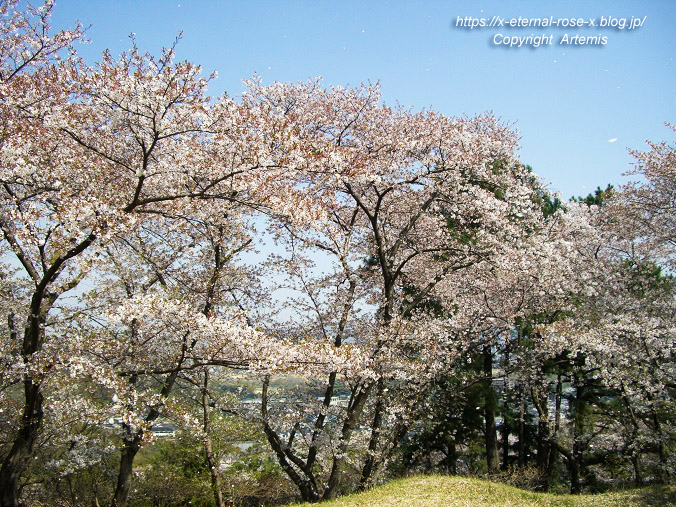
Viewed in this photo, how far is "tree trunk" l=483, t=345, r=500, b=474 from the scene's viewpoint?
66.3ft

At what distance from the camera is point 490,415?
68.4ft

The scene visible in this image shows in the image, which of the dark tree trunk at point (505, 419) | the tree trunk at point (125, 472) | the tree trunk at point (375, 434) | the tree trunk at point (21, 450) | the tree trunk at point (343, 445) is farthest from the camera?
the dark tree trunk at point (505, 419)

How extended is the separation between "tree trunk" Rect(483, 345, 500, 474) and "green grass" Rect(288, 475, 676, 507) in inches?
322

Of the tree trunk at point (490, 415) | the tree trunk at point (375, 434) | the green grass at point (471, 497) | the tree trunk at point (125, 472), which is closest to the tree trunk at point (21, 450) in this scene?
the tree trunk at point (125, 472)

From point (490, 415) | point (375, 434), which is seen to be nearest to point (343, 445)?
point (375, 434)

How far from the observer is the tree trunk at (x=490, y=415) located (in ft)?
66.3

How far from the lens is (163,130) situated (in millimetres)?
7543

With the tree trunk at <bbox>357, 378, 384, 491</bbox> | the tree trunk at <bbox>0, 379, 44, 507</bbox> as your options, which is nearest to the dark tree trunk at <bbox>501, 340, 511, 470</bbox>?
the tree trunk at <bbox>357, 378, 384, 491</bbox>

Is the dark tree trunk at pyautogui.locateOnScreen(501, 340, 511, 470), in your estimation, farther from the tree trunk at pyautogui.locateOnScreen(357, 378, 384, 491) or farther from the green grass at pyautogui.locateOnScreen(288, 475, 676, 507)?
the green grass at pyautogui.locateOnScreen(288, 475, 676, 507)

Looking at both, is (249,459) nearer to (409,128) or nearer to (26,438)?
(26,438)

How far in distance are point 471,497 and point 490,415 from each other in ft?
39.2

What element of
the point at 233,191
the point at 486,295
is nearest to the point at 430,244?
the point at 486,295

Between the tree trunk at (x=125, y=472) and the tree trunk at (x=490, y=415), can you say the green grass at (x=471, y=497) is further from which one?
the tree trunk at (x=490, y=415)

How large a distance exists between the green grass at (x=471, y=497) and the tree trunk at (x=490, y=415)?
26.8ft
